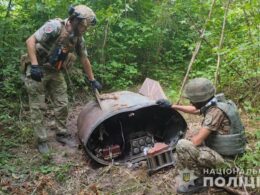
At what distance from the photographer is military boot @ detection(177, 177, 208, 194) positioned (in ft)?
12.7

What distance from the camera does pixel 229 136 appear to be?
11.8ft

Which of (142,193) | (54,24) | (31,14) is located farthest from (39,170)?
(31,14)

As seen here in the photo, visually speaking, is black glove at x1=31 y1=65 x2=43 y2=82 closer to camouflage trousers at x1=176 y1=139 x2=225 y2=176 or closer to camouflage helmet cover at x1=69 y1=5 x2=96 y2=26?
camouflage helmet cover at x1=69 y1=5 x2=96 y2=26

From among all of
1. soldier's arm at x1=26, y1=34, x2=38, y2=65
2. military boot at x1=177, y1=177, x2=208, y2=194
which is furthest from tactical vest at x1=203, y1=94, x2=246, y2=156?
soldier's arm at x1=26, y1=34, x2=38, y2=65

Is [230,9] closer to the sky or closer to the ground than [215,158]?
closer to the sky

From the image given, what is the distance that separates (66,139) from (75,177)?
44.3 inches

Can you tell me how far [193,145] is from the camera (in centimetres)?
366

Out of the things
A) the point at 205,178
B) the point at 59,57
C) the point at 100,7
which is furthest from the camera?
the point at 100,7

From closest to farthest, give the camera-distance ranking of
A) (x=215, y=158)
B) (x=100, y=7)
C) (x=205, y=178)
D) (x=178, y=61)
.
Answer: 1. (x=215, y=158)
2. (x=205, y=178)
3. (x=100, y=7)
4. (x=178, y=61)

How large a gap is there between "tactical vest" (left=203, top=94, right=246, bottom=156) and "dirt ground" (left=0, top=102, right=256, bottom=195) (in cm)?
45

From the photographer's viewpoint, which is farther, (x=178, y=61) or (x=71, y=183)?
(x=178, y=61)

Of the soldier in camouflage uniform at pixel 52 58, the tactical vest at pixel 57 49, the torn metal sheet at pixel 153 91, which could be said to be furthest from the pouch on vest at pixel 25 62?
the torn metal sheet at pixel 153 91

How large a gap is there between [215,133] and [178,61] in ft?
16.4

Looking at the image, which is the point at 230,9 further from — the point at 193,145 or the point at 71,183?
the point at 71,183
